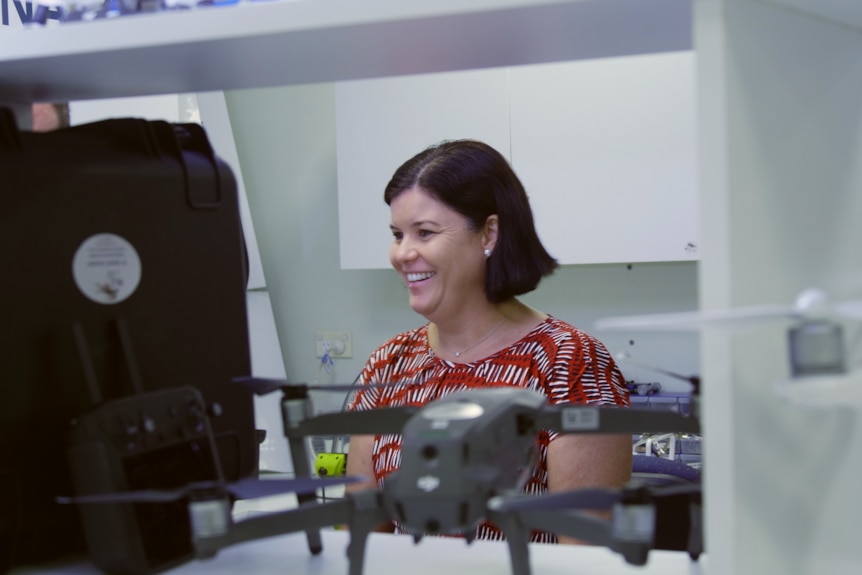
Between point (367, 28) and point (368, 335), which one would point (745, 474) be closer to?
point (367, 28)

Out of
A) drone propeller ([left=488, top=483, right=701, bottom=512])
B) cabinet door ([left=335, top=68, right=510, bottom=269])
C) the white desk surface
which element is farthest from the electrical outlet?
drone propeller ([left=488, top=483, right=701, bottom=512])

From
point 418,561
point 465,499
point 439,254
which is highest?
point 439,254

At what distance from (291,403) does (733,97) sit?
0.48 metres

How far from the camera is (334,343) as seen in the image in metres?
3.88

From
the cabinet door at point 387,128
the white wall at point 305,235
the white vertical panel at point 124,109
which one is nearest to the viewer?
the white vertical panel at point 124,109

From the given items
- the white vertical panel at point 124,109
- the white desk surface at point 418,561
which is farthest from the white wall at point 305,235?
the white desk surface at point 418,561

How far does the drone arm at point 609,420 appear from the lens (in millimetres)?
838

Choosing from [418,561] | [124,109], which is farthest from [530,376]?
[124,109]

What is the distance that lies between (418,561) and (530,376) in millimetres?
911

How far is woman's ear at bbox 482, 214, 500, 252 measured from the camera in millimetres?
2057

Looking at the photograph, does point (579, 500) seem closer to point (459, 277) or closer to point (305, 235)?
point (459, 277)

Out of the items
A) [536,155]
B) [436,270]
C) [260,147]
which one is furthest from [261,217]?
[436,270]

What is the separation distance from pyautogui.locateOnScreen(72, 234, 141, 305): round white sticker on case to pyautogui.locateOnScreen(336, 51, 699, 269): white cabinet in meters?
2.30

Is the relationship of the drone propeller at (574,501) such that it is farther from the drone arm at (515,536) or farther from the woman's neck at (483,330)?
the woman's neck at (483,330)
